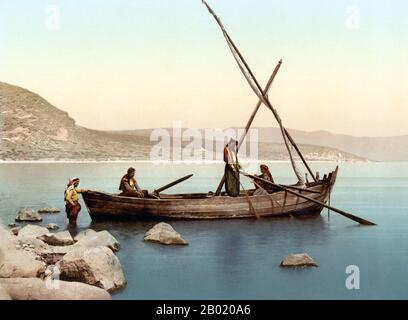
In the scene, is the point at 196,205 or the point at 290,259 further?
→ the point at 196,205

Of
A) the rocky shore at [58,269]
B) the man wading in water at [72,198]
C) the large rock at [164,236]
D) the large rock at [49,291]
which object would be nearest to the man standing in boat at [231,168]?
the large rock at [164,236]

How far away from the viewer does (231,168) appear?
23609 mm

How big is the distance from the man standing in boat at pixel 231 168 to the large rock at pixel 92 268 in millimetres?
10501

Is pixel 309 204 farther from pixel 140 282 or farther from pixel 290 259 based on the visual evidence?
pixel 140 282

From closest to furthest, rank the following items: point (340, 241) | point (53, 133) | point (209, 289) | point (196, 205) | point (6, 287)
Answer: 1. point (6, 287)
2. point (209, 289)
3. point (340, 241)
4. point (196, 205)
5. point (53, 133)

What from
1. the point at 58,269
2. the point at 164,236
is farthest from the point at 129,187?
the point at 58,269

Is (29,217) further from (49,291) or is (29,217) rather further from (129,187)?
(49,291)

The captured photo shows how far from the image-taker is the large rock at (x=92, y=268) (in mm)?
13203

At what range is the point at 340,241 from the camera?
73.2 ft

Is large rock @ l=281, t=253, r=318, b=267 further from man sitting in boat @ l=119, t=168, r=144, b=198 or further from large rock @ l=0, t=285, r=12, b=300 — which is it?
man sitting in boat @ l=119, t=168, r=144, b=198

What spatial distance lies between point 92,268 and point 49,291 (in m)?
1.80

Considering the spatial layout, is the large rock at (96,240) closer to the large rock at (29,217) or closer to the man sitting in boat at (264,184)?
the man sitting in boat at (264,184)

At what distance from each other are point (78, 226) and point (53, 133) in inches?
5529

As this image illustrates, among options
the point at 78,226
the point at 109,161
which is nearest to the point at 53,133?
the point at 109,161
